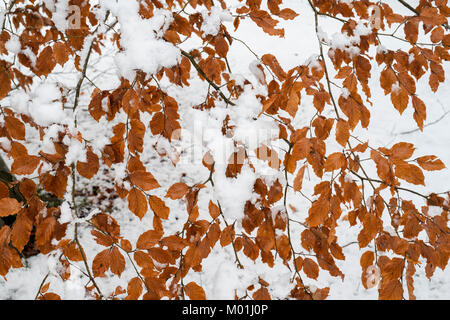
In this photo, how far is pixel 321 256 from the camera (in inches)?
44.1

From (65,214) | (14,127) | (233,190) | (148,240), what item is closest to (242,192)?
(233,190)

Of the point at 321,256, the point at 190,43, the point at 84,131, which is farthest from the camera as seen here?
the point at 190,43

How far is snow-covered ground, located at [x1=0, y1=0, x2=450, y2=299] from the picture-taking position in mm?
949

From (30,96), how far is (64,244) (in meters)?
0.52

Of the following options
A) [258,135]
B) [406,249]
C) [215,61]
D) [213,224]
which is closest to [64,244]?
[213,224]

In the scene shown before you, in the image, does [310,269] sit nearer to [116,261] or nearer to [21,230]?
[116,261]

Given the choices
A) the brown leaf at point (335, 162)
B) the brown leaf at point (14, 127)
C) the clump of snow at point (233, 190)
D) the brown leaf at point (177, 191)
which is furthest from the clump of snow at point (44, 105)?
the brown leaf at point (335, 162)

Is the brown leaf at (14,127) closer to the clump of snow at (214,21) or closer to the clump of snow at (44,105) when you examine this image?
the clump of snow at (44,105)

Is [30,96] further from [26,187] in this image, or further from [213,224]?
[213,224]

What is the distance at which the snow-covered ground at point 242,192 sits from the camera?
3.11 feet

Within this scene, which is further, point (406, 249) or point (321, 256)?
point (321, 256)

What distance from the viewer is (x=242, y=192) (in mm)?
886

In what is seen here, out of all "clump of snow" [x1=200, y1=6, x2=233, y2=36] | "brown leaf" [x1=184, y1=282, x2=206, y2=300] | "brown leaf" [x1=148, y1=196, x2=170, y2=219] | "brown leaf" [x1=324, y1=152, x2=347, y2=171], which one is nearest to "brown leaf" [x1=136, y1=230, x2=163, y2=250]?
"brown leaf" [x1=148, y1=196, x2=170, y2=219]

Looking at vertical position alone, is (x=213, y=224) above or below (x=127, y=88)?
below
